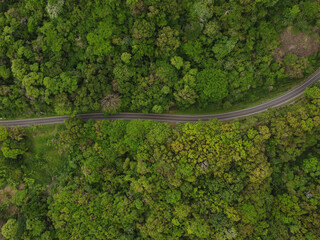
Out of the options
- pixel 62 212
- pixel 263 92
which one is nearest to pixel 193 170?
pixel 263 92

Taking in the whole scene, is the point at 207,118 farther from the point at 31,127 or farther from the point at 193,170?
the point at 31,127

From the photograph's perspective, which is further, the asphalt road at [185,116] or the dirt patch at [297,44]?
the asphalt road at [185,116]

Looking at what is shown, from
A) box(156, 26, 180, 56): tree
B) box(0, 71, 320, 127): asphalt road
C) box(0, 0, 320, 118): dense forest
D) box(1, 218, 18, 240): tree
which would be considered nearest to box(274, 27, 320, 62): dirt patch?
box(0, 0, 320, 118): dense forest

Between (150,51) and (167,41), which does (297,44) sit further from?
(150,51)

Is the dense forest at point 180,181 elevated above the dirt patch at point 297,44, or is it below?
below

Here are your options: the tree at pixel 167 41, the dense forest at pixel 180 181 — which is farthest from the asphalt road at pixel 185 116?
the tree at pixel 167 41

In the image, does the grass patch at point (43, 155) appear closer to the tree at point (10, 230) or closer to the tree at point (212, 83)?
the tree at point (10, 230)

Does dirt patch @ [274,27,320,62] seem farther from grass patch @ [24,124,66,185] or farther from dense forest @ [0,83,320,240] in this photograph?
grass patch @ [24,124,66,185]
